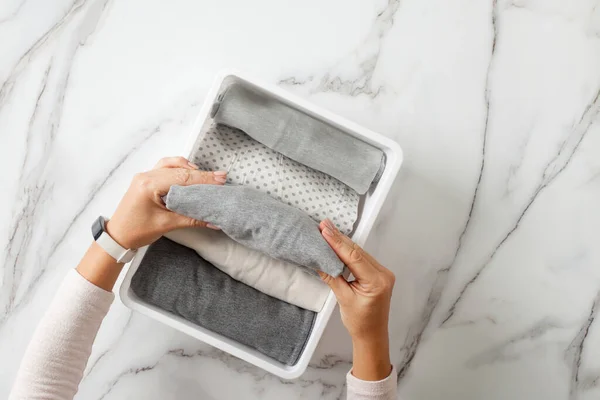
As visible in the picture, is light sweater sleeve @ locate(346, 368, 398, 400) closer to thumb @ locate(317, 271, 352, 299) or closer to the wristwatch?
thumb @ locate(317, 271, 352, 299)

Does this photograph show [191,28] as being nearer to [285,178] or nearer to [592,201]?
[285,178]

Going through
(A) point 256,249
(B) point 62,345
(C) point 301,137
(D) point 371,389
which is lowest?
(B) point 62,345

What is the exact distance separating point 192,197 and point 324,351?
466 millimetres

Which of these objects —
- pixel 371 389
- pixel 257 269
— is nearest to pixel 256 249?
pixel 257 269

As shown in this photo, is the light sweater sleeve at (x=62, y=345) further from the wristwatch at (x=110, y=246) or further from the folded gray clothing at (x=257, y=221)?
the folded gray clothing at (x=257, y=221)

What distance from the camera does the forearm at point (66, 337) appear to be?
2.25 ft

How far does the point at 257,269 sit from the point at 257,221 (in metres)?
0.11

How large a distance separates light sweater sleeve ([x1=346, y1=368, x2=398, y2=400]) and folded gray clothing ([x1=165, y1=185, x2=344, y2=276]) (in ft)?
0.60

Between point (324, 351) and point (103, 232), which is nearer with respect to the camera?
point (103, 232)

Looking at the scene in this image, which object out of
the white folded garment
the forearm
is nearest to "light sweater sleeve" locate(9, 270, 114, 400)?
the forearm

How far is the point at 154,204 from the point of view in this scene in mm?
683

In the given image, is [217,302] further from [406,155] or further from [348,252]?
[406,155]

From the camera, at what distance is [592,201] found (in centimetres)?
97

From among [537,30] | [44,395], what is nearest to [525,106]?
[537,30]
